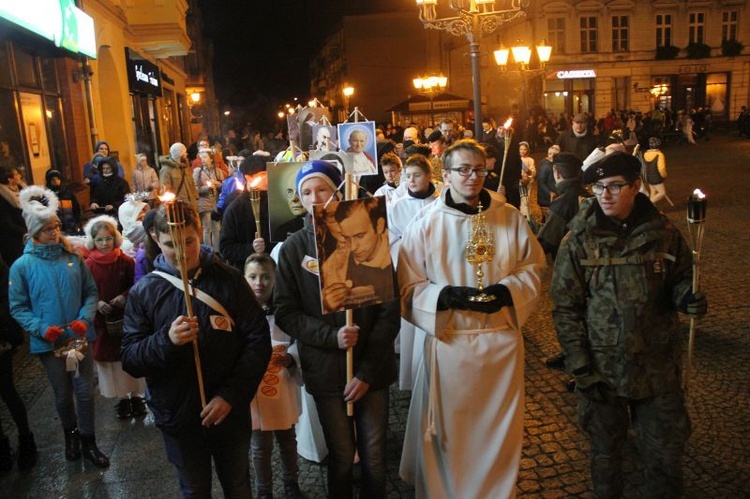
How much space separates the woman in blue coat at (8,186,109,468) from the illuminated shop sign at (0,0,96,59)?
197 inches

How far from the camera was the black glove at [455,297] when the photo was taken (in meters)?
3.55

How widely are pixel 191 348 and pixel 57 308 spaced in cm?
212

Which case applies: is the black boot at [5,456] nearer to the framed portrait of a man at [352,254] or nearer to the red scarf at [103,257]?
the red scarf at [103,257]

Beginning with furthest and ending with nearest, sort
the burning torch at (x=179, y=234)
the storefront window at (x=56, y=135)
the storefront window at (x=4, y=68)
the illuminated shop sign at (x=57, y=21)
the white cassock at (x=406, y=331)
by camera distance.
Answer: the storefront window at (x=56, y=135), the storefront window at (x=4, y=68), the illuminated shop sign at (x=57, y=21), the white cassock at (x=406, y=331), the burning torch at (x=179, y=234)

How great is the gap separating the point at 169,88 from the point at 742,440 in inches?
1091

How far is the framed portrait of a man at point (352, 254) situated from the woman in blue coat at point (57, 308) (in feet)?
8.12

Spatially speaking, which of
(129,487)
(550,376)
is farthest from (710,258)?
(129,487)

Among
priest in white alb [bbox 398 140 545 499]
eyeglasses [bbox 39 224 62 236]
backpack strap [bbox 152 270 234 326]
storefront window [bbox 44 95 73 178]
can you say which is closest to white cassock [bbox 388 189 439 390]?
priest in white alb [bbox 398 140 545 499]

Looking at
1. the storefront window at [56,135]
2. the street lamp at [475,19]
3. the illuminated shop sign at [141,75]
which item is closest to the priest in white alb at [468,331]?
the street lamp at [475,19]

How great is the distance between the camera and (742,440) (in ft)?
14.9

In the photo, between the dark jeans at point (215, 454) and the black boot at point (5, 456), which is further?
the black boot at point (5, 456)

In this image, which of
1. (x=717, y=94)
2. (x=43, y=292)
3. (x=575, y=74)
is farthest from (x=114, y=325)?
(x=717, y=94)

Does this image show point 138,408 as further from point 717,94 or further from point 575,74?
point 717,94

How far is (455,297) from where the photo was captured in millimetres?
3555
